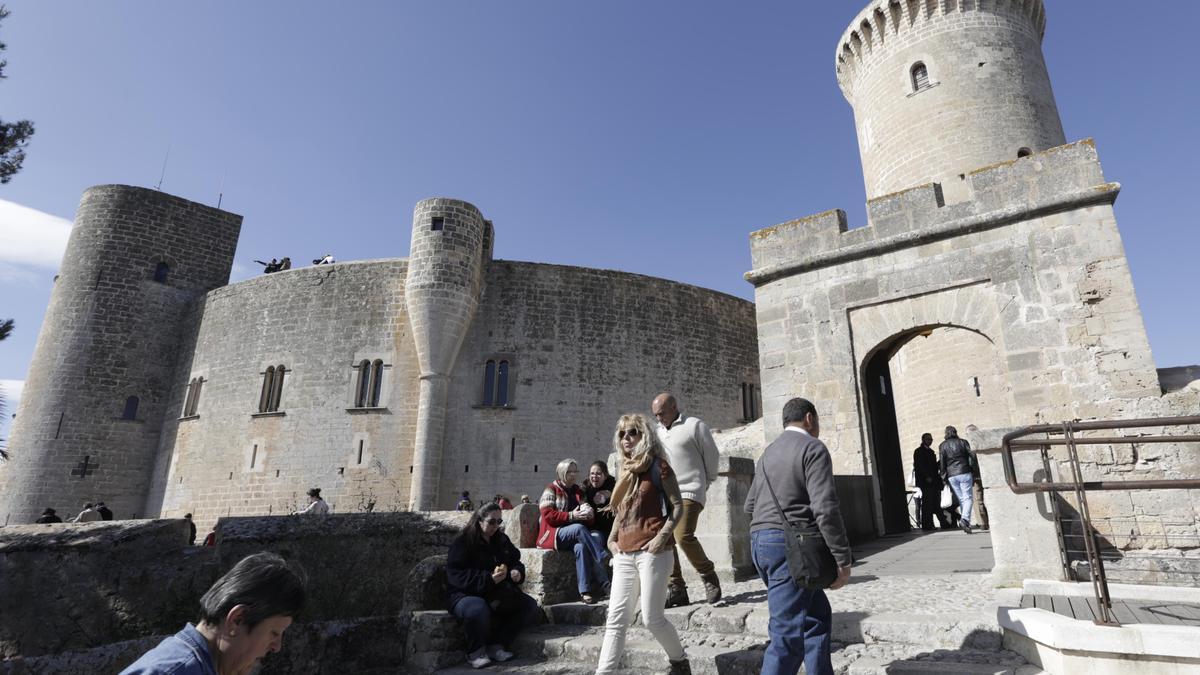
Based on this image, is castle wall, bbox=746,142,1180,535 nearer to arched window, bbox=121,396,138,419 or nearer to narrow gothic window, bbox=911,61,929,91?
narrow gothic window, bbox=911,61,929,91

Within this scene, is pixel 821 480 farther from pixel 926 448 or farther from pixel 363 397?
pixel 363 397

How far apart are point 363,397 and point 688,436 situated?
47.6 ft

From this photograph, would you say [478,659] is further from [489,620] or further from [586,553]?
[586,553]

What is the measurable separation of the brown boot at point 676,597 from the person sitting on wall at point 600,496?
2.84ft

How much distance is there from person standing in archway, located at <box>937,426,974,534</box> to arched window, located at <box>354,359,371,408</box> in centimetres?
1430

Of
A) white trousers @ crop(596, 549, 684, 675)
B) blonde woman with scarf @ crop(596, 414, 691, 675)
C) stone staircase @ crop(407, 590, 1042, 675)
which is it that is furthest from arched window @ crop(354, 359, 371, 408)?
white trousers @ crop(596, 549, 684, 675)

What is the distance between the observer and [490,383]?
56.9 ft

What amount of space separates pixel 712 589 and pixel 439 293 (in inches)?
538

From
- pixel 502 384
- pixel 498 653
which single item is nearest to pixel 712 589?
pixel 498 653

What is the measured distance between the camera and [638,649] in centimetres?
388

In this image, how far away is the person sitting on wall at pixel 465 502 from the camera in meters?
13.6

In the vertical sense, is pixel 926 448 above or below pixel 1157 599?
above

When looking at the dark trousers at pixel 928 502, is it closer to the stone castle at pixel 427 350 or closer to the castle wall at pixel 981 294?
the stone castle at pixel 427 350

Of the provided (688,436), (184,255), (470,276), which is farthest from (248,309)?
(688,436)
